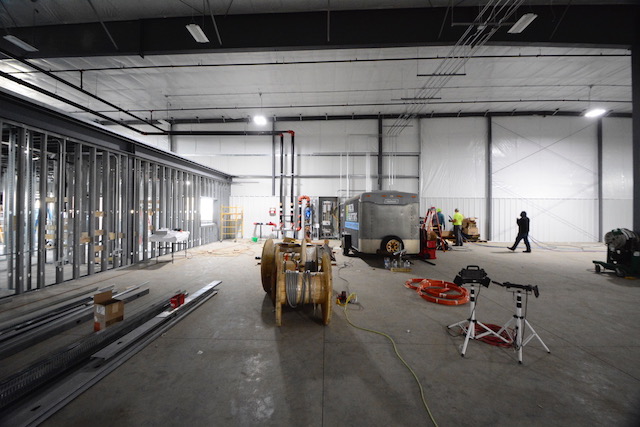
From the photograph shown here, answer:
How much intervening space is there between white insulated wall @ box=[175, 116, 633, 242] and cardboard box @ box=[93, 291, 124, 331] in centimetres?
1206

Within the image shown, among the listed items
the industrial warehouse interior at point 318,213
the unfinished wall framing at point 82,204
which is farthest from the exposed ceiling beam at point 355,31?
the unfinished wall framing at point 82,204

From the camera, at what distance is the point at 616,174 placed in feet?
47.5

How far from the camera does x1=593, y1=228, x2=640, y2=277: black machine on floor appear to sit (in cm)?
662

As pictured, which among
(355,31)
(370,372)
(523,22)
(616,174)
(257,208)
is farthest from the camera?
(257,208)

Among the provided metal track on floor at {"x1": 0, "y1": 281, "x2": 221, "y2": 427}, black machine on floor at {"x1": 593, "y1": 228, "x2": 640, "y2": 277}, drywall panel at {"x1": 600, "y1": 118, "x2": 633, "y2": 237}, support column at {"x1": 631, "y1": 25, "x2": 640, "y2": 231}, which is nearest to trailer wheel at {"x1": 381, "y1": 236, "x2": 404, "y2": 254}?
black machine on floor at {"x1": 593, "y1": 228, "x2": 640, "y2": 277}

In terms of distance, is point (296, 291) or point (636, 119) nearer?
point (296, 291)

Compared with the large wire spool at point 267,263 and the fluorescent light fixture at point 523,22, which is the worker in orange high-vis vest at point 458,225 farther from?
the large wire spool at point 267,263

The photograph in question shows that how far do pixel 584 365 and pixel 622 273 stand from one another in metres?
6.69

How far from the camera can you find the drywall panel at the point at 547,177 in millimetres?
14570

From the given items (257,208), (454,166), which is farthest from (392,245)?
(257,208)

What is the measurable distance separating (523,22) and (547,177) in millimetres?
12111

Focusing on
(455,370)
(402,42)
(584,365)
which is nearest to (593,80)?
(402,42)

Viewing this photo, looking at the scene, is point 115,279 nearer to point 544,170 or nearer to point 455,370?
point 455,370

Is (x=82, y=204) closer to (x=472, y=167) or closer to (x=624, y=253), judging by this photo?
(x=624, y=253)
